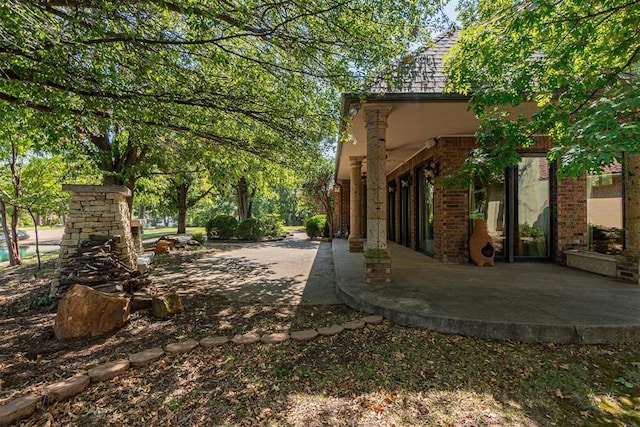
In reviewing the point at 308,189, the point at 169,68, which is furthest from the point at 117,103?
the point at 308,189

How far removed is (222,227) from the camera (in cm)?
1490

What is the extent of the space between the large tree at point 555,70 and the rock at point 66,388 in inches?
170

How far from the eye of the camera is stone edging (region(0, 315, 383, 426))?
6.73 ft

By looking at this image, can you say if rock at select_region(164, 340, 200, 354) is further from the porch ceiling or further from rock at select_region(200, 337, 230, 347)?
the porch ceiling

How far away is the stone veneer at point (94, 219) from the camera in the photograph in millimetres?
4660

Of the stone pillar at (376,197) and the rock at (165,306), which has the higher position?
the stone pillar at (376,197)

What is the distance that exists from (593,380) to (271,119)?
525 cm

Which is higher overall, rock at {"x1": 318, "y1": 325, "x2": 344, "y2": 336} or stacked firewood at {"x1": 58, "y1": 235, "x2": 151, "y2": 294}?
stacked firewood at {"x1": 58, "y1": 235, "x2": 151, "y2": 294}

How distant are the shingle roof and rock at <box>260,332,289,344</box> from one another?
3457 millimetres

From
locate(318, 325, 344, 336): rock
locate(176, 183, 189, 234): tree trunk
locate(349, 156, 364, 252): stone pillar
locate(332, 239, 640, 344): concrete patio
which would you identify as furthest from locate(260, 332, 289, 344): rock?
locate(176, 183, 189, 234): tree trunk

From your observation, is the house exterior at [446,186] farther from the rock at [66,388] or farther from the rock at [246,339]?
the rock at [66,388]

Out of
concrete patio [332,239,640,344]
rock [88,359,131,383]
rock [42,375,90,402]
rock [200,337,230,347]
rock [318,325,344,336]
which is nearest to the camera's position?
rock [42,375,90,402]

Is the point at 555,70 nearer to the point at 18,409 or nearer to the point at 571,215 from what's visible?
the point at 571,215

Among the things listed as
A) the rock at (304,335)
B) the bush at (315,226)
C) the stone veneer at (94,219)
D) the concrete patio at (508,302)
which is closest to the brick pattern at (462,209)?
the concrete patio at (508,302)
